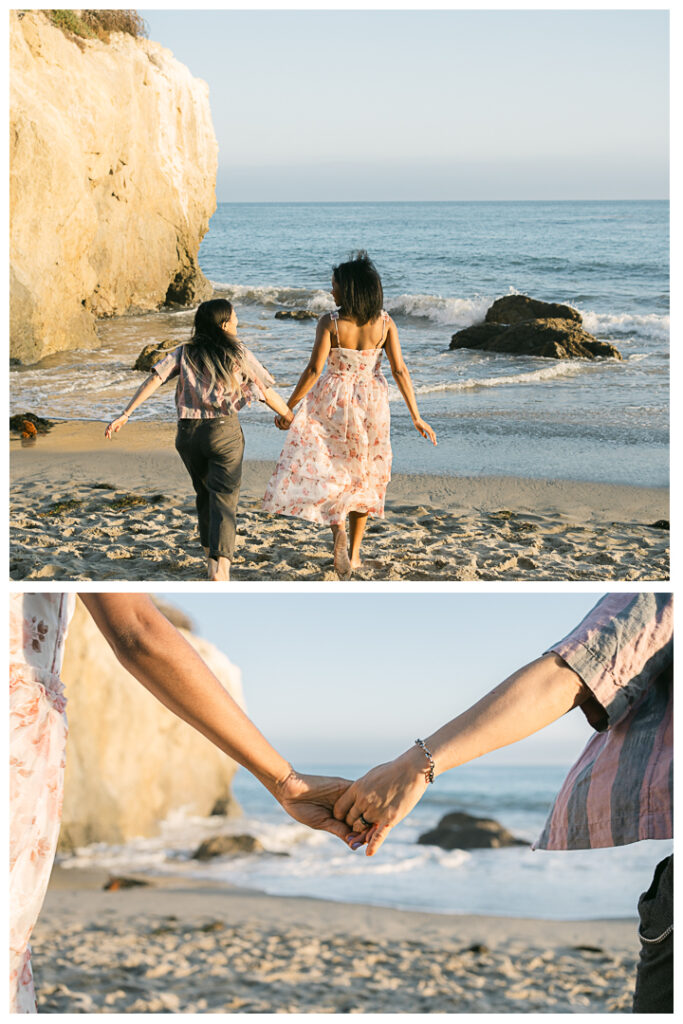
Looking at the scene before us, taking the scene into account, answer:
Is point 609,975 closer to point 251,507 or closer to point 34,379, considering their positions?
point 251,507

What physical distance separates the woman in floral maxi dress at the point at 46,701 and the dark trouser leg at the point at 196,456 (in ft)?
8.21

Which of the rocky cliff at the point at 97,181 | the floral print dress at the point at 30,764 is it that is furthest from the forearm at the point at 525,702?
the rocky cliff at the point at 97,181

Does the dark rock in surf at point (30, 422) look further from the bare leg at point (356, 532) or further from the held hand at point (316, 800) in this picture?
the held hand at point (316, 800)

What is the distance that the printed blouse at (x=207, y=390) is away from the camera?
4355mm

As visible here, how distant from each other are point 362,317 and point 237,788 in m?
7.57

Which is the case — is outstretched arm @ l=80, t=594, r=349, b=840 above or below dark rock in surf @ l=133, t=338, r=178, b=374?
below

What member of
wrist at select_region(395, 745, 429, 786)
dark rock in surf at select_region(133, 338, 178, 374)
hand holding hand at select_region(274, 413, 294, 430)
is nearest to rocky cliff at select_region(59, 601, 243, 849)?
dark rock in surf at select_region(133, 338, 178, 374)


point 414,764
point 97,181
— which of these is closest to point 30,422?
point 97,181

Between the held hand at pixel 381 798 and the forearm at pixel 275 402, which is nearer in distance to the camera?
the held hand at pixel 381 798

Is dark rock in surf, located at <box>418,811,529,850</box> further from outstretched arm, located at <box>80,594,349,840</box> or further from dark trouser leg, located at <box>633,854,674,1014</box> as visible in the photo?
outstretched arm, located at <box>80,594,349,840</box>

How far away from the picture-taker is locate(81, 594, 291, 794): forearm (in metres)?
1.88

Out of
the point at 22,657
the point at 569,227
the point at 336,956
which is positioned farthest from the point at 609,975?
the point at 569,227

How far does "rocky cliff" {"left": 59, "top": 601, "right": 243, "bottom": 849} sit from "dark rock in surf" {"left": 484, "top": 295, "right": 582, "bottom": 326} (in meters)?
8.76

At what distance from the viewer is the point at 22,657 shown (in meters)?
1.84
